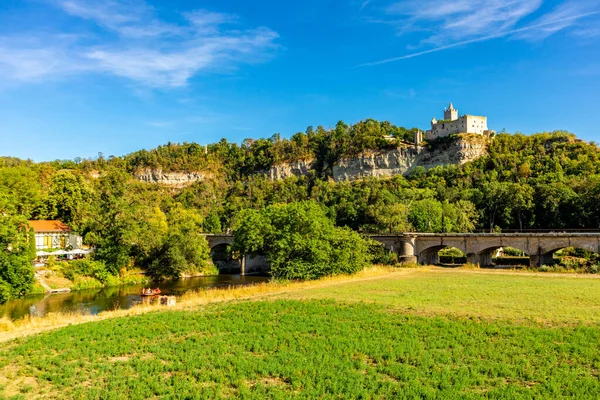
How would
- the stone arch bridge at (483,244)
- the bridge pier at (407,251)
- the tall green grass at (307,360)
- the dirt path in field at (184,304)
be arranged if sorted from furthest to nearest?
the bridge pier at (407,251) → the stone arch bridge at (483,244) → the dirt path in field at (184,304) → the tall green grass at (307,360)

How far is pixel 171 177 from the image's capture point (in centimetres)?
16888

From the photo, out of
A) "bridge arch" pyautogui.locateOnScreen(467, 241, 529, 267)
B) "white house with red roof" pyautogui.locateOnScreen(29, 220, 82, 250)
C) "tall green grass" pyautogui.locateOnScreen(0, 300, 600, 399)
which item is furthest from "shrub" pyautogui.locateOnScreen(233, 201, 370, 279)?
"white house with red roof" pyautogui.locateOnScreen(29, 220, 82, 250)

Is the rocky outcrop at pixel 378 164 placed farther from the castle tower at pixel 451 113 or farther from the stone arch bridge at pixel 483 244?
the stone arch bridge at pixel 483 244

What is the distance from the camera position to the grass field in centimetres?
1417

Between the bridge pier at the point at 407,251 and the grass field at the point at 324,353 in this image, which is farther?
the bridge pier at the point at 407,251

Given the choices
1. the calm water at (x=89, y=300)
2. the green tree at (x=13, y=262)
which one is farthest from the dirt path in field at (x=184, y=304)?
the green tree at (x=13, y=262)

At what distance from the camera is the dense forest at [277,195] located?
62.2 meters

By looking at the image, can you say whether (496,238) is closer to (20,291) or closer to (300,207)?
(300,207)

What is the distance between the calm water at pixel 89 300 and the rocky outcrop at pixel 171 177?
372 ft

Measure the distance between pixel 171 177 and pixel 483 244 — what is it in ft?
428

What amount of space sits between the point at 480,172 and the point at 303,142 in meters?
74.1

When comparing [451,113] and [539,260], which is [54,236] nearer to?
[539,260]

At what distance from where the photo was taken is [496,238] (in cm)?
6059

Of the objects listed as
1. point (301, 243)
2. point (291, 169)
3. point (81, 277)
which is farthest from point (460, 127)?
point (81, 277)
